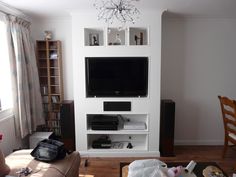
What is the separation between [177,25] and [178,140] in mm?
2051

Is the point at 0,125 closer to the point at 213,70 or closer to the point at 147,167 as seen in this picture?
the point at 147,167

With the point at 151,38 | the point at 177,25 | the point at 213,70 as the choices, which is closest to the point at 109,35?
the point at 151,38

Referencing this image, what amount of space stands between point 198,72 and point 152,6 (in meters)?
1.45

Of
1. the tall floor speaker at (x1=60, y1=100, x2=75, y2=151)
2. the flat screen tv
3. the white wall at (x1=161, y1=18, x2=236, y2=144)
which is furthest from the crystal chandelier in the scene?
the tall floor speaker at (x1=60, y1=100, x2=75, y2=151)

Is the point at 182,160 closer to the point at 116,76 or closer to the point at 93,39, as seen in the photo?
the point at 116,76

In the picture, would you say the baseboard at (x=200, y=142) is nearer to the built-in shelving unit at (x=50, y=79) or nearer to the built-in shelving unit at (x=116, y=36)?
the built-in shelving unit at (x=116, y=36)

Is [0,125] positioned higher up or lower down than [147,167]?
higher up

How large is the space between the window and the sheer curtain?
0.07 m

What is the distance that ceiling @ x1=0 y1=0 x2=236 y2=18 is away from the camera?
247cm

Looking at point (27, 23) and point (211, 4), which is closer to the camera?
point (211, 4)

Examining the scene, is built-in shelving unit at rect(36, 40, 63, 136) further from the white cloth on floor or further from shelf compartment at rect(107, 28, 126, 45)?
the white cloth on floor

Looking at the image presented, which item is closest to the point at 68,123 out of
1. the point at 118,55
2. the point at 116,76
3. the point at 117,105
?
the point at 117,105

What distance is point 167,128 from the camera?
301 centimetres

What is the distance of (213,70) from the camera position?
337 centimetres
